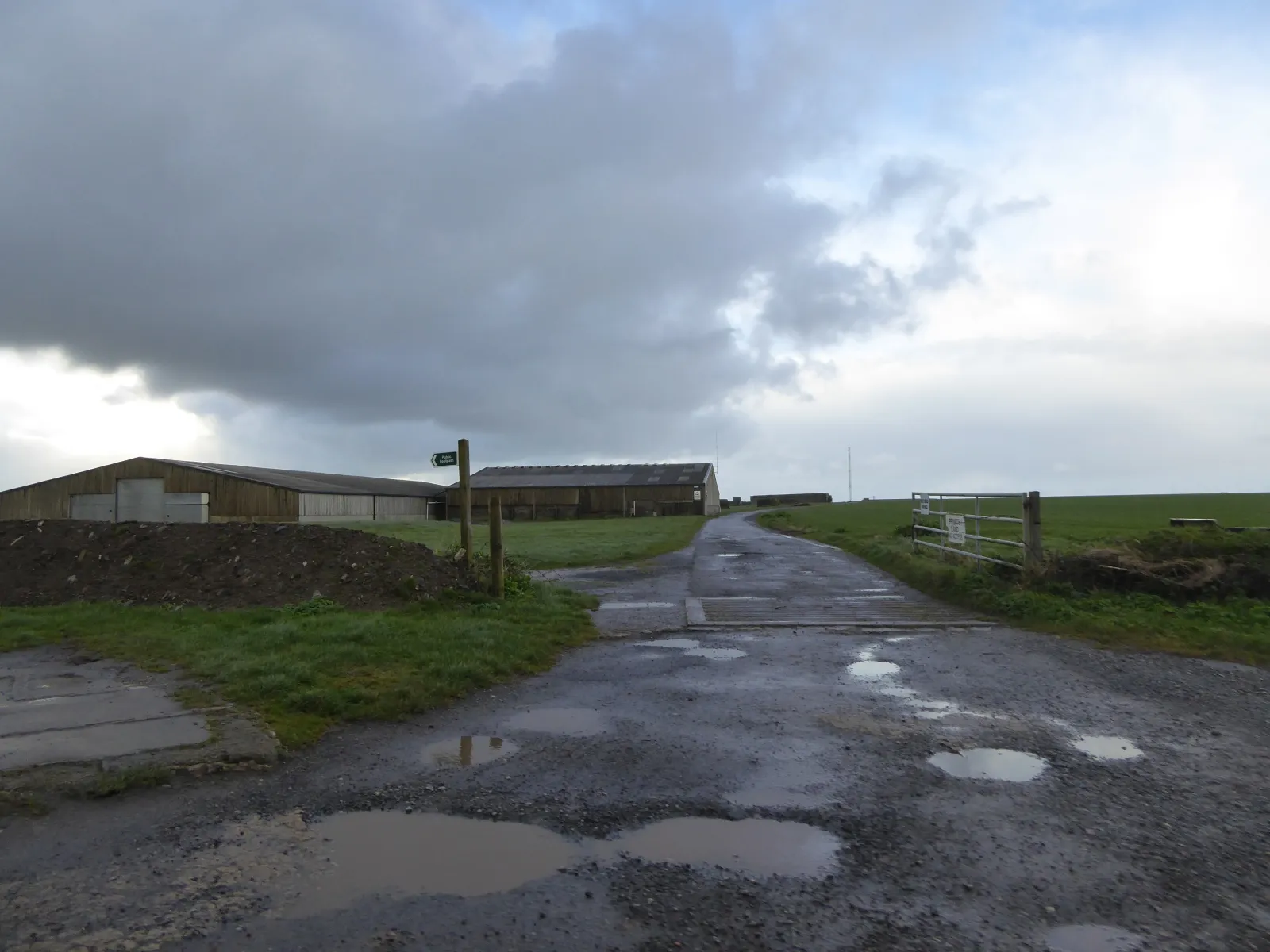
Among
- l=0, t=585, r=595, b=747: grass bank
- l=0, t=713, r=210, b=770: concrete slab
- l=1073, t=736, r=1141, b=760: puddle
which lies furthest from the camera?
l=0, t=585, r=595, b=747: grass bank

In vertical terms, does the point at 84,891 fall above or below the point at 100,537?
below

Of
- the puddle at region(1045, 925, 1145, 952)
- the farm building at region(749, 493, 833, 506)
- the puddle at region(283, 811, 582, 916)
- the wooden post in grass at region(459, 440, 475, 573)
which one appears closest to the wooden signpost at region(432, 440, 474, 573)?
the wooden post in grass at region(459, 440, 475, 573)

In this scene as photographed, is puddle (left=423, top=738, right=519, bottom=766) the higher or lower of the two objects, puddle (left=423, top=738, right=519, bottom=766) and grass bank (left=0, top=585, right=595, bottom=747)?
the lower

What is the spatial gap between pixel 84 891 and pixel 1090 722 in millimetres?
6363

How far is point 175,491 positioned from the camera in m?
49.4

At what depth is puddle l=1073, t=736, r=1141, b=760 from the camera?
5.61 m

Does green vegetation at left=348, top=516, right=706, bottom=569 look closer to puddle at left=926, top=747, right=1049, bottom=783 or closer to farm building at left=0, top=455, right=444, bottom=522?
puddle at left=926, top=747, right=1049, bottom=783

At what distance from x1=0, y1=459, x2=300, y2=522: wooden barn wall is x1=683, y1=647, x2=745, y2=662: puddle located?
143 feet

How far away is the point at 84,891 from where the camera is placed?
3688 mm

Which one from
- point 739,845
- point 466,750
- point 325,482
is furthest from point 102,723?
point 325,482

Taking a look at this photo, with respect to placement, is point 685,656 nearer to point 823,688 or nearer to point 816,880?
point 823,688

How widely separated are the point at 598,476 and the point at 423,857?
268 feet

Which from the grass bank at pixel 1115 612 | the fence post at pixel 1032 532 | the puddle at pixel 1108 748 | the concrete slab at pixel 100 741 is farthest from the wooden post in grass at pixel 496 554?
the puddle at pixel 1108 748

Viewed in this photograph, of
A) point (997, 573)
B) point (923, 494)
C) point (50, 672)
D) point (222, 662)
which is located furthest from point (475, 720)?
point (923, 494)
